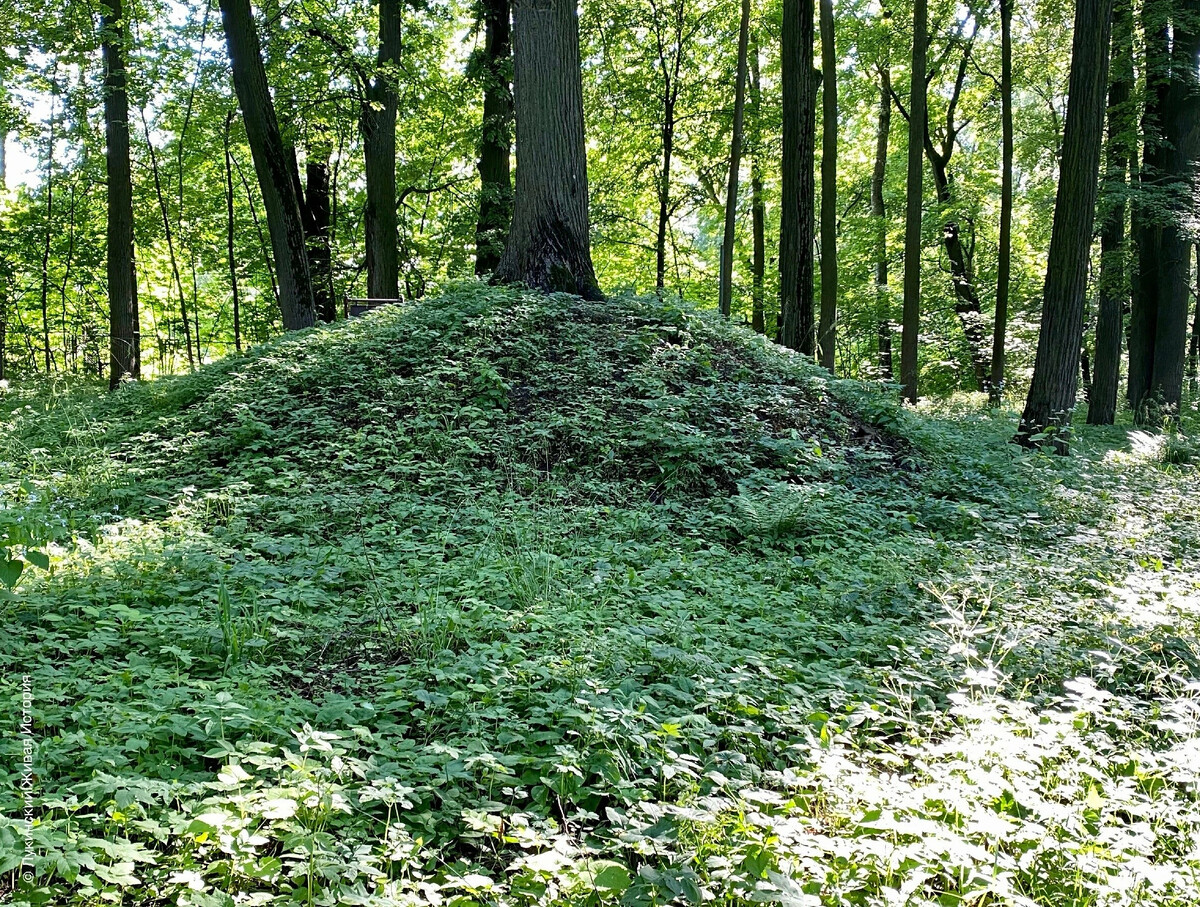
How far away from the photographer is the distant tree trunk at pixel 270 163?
33.1 feet

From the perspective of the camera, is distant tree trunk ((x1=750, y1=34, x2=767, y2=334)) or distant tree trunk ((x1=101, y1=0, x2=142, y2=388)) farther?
distant tree trunk ((x1=750, y1=34, x2=767, y2=334))

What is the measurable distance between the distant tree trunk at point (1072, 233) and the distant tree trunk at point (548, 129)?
19.2 feet

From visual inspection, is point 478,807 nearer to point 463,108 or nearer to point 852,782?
point 852,782

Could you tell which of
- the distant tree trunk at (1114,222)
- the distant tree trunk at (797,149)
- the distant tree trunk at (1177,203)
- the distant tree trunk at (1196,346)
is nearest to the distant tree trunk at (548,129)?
the distant tree trunk at (797,149)

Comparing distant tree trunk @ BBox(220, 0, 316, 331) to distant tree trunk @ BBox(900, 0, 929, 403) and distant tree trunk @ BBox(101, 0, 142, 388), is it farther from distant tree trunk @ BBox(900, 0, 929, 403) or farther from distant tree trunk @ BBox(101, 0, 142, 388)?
distant tree trunk @ BBox(900, 0, 929, 403)

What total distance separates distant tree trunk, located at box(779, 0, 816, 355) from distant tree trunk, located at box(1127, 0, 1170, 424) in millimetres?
5882

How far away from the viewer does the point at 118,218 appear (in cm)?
1187

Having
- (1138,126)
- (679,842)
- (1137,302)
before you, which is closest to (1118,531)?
(679,842)

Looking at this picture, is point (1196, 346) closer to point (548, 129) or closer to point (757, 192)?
point (757, 192)

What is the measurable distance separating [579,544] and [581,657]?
1868mm

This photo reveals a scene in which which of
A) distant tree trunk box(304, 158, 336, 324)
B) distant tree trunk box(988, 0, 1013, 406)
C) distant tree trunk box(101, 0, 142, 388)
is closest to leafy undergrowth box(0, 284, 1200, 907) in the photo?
distant tree trunk box(101, 0, 142, 388)

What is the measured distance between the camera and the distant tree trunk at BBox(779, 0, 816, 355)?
10172 millimetres

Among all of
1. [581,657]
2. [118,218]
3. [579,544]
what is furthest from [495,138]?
[581,657]

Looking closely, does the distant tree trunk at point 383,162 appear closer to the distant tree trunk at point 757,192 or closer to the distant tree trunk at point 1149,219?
the distant tree trunk at point 757,192
